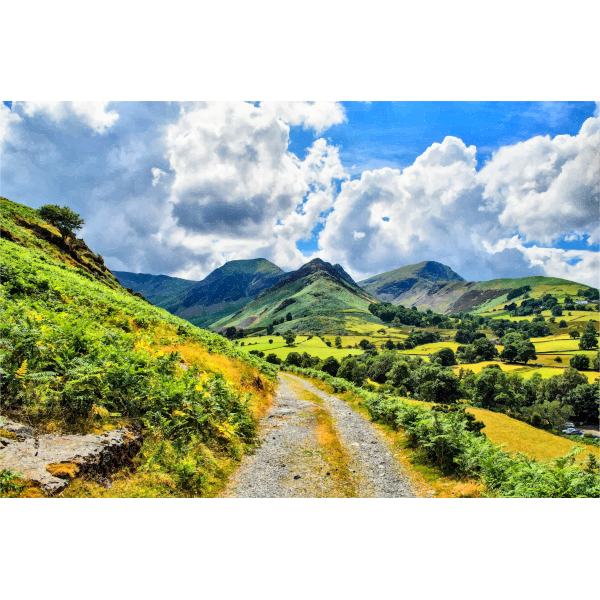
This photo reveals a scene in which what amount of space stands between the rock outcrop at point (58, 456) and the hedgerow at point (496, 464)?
9634 millimetres

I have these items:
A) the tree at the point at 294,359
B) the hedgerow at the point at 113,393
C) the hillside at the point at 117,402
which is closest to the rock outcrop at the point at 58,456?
the hillside at the point at 117,402

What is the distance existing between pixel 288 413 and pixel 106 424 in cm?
1276

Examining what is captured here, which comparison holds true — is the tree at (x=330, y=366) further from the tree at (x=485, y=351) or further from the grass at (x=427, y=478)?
the tree at (x=485, y=351)

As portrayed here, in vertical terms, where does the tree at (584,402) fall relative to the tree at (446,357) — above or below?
below

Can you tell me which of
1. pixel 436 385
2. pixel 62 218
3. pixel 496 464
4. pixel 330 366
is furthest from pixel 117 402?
pixel 330 366

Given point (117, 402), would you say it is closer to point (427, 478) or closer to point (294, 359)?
point (427, 478)

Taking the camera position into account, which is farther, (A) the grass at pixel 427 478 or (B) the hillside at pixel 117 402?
(A) the grass at pixel 427 478

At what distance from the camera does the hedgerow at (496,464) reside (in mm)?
7402

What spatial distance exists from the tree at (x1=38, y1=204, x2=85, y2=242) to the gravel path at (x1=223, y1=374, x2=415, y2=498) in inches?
2372

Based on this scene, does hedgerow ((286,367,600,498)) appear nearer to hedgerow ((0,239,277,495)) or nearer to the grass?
the grass

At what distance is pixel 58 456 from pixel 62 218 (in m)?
67.6
